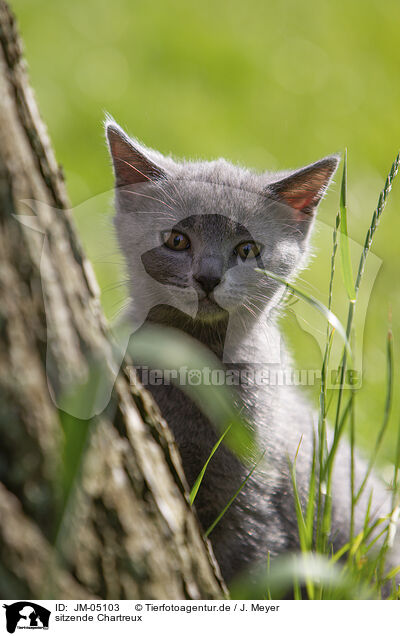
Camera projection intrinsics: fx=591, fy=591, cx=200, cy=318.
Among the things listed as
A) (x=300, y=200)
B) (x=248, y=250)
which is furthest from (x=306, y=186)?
(x=248, y=250)

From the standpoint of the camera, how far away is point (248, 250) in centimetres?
164

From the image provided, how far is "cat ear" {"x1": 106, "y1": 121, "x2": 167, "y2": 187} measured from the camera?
1568 millimetres

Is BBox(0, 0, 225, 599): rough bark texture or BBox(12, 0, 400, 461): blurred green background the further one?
BBox(12, 0, 400, 461): blurred green background

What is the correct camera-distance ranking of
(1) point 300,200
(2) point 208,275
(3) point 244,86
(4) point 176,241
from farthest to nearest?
1. (3) point 244,86
2. (1) point 300,200
3. (4) point 176,241
4. (2) point 208,275

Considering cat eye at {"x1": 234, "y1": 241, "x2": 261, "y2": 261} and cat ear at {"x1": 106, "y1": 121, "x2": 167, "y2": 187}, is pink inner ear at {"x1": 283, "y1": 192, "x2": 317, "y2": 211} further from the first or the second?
cat ear at {"x1": 106, "y1": 121, "x2": 167, "y2": 187}

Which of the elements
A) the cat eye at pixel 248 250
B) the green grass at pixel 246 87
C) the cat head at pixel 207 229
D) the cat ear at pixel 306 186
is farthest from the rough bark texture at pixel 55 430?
the green grass at pixel 246 87

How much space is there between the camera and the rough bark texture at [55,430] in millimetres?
615

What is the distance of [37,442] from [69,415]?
0.15ft

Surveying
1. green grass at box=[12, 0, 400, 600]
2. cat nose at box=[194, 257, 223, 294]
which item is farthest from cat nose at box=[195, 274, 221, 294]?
green grass at box=[12, 0, 400, 600]

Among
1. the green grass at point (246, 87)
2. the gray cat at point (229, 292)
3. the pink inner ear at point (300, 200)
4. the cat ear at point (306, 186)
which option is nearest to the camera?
the gray cat at point (229, 292)

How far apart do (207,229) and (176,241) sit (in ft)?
0.30
